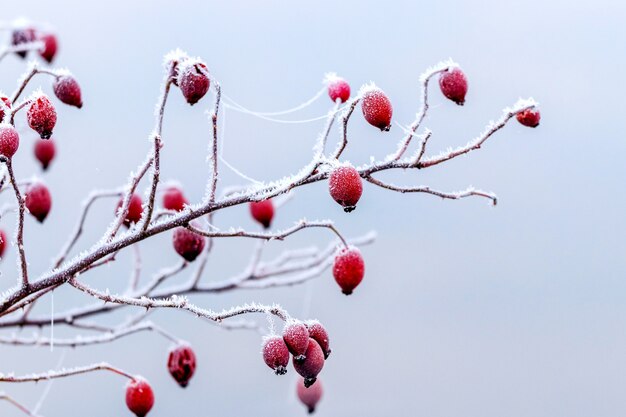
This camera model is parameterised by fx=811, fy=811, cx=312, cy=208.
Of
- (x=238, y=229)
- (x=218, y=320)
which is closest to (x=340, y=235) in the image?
(x=238, y=229)

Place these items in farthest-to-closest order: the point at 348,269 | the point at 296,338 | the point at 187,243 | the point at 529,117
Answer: the point at 187,243, the point at 348,269, the point at 529,117, the point at 296,338

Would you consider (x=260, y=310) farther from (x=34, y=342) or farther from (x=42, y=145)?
(x=42, y=145)

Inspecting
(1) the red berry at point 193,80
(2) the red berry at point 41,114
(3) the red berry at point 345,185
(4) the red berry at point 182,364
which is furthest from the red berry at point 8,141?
(4) the red berry at point 182,364

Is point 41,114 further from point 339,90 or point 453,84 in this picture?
Answer: point 453,84

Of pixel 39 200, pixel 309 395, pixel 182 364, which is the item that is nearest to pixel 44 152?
pixel 39 200

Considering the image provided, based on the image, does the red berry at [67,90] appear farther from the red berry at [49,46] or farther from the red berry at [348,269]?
the red berry at [348,269]

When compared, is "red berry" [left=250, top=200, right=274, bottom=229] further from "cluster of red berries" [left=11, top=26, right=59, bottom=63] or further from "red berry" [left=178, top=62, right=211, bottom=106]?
"red berry" [left=178, top=62, right=211, bottom=106]
